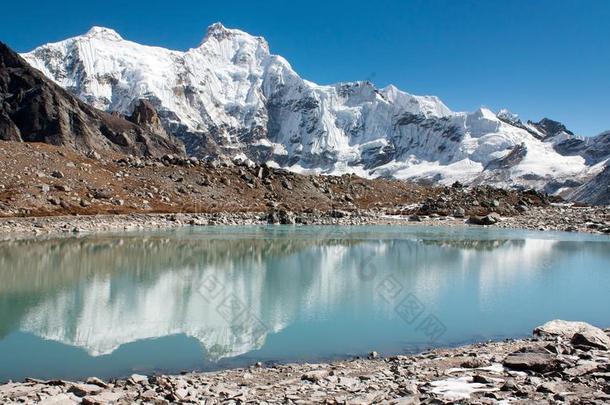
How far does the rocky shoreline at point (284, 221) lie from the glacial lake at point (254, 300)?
7493mm

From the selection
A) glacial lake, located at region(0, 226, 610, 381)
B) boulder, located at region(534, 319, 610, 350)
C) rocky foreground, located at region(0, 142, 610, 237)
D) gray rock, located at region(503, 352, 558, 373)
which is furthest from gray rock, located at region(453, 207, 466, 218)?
gray rock, located at region(503, 352, 558, 373)

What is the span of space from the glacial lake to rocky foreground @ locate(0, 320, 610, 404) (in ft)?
5.50

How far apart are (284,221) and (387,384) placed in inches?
2470

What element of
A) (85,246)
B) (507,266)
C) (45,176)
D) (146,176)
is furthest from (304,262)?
(146,176)

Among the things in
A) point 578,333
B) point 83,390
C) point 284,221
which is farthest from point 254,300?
point 284,221

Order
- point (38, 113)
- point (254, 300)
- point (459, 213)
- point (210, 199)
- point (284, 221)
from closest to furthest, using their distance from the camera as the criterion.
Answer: point (254, 300), point (284, 221), point (210, 199), point (459, 213), point (38, 113)

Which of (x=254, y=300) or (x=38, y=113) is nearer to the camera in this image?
(x=254, y=300)

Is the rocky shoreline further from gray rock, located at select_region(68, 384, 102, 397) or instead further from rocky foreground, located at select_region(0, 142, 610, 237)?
gray rock, located at select_region(68, 384, 102, 397)

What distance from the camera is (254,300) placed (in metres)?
24.3

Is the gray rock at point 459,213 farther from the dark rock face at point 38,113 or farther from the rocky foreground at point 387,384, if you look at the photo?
the dark rock face at point 38,113

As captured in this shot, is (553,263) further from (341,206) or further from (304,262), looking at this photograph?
(341,206)

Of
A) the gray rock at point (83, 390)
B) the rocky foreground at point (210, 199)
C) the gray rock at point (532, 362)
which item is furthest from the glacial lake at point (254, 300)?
the rocky foreground at point (210, 199)

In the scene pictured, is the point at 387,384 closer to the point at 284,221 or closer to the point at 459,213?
the point at 284,221

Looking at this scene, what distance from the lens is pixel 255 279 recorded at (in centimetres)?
3061
